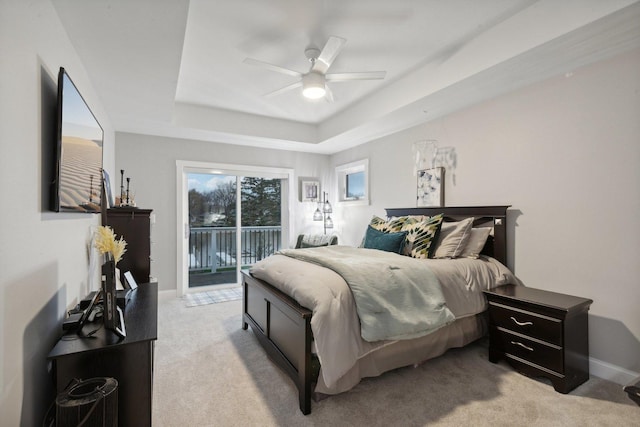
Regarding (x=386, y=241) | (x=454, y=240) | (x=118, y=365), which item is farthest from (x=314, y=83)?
(x=118, y=365)

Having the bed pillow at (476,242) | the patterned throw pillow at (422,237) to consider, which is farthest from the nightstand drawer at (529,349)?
the patterned throw pillow at (422,237)

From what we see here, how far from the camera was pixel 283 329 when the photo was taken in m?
2.31

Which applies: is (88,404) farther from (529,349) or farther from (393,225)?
(393,225)

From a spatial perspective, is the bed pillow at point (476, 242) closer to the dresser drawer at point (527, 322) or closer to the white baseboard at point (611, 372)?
the dresser drawer at point (527, 322)

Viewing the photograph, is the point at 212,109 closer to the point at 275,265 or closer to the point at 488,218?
the point at 275,265

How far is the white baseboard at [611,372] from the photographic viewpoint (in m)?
2.19

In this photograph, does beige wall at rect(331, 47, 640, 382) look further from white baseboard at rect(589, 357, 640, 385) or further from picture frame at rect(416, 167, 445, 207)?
picture frame at rect(416, 167, 445, 207)

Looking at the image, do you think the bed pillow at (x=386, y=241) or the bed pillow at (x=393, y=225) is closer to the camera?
the bed pillow at (x=386, y=241)

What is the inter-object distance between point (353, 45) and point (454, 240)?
2023mm

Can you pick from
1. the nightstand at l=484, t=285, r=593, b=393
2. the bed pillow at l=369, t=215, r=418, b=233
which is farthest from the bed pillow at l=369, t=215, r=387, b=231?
the nightstand at l=484, t=285, r=593, b=393

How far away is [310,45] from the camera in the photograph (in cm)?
264

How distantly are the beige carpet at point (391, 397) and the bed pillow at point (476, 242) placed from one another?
87 centimetres

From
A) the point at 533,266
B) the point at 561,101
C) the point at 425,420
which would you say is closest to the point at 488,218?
the point at 533,266

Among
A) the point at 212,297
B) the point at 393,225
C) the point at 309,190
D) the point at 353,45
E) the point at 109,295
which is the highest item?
the point at 353,45
